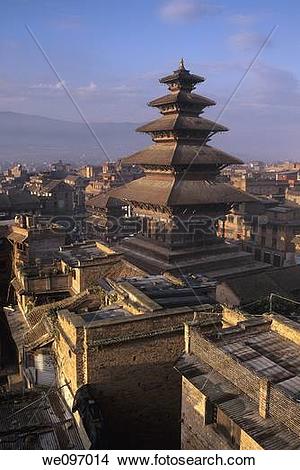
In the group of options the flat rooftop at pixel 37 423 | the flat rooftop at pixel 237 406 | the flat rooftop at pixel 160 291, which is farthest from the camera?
the flat rooftop at pixel 160 291

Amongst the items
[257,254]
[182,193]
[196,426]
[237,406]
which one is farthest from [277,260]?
[237,406]

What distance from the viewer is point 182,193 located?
1018 inches

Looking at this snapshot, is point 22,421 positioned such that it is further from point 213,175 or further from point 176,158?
point 213,175

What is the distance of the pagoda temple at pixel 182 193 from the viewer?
25.7 meters

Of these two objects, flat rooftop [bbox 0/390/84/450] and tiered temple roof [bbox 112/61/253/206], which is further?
tiered temple roof [bbox 112/61/253/206]

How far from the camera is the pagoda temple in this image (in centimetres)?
2572

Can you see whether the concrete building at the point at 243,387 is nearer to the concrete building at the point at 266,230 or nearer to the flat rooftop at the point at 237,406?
the flat rooftop at the point at 237,406

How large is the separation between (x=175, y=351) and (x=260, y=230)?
3238 centimetres

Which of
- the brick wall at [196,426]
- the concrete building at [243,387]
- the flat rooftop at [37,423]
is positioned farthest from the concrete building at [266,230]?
the brick wall at [196,426]

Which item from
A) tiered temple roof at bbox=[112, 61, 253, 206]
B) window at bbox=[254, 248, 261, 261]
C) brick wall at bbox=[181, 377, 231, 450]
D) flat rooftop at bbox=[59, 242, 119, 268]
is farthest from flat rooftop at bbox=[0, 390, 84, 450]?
window at bbox=[254, 248, 261, 261]

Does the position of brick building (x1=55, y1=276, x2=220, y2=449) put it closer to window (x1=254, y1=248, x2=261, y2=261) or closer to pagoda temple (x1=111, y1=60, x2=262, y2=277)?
pagoda temple (x1=111, y1=60, x2=262, y2=277)

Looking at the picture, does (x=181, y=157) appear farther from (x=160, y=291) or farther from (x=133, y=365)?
(x=133, y=365)

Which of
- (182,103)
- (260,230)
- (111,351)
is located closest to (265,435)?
(111,351)

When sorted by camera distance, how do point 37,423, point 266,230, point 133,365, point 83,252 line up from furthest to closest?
point 266,230, point 83,252, point 37,423, point 133,365
